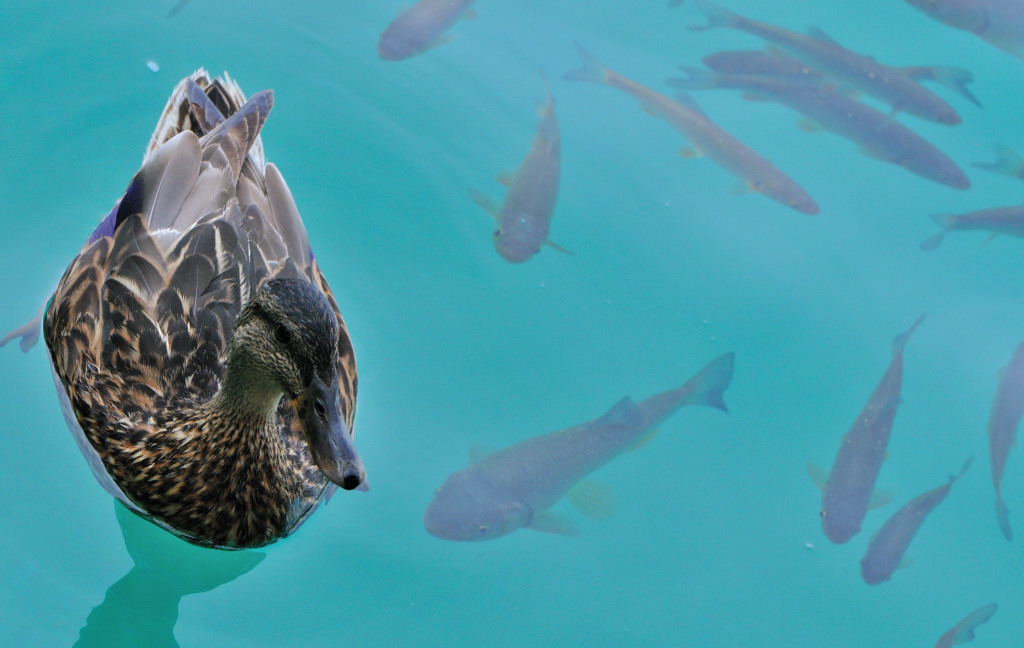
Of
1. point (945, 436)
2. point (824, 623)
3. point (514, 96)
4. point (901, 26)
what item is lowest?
point (824, 623)

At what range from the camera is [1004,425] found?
4.03 metres

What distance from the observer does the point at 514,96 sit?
4.99m

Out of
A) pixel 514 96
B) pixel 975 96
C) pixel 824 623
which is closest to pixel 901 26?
pixel 975 96

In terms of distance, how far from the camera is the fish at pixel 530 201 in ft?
13.6

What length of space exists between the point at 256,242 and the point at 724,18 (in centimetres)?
334

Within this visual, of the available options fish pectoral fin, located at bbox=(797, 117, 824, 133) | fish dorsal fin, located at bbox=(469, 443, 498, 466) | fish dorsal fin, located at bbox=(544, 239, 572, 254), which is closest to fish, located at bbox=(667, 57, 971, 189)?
fish pectoral fin, located at bbox=(797, 117, 824, 133)

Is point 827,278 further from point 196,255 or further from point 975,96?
point 196,255

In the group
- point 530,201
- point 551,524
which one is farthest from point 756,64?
point 551,524

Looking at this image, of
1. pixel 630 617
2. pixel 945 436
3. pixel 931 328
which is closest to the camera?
pixel 630 617

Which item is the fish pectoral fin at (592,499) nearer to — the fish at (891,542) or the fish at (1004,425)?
the fish at (891,542)

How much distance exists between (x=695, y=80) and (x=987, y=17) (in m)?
1.82

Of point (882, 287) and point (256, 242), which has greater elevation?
point (256, 242)

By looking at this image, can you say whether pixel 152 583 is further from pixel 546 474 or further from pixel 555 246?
pixel 555 246

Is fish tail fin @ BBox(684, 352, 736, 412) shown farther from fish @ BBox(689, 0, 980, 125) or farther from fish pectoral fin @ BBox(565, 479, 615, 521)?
fish @ BBox(689, 0, 980, 125)
